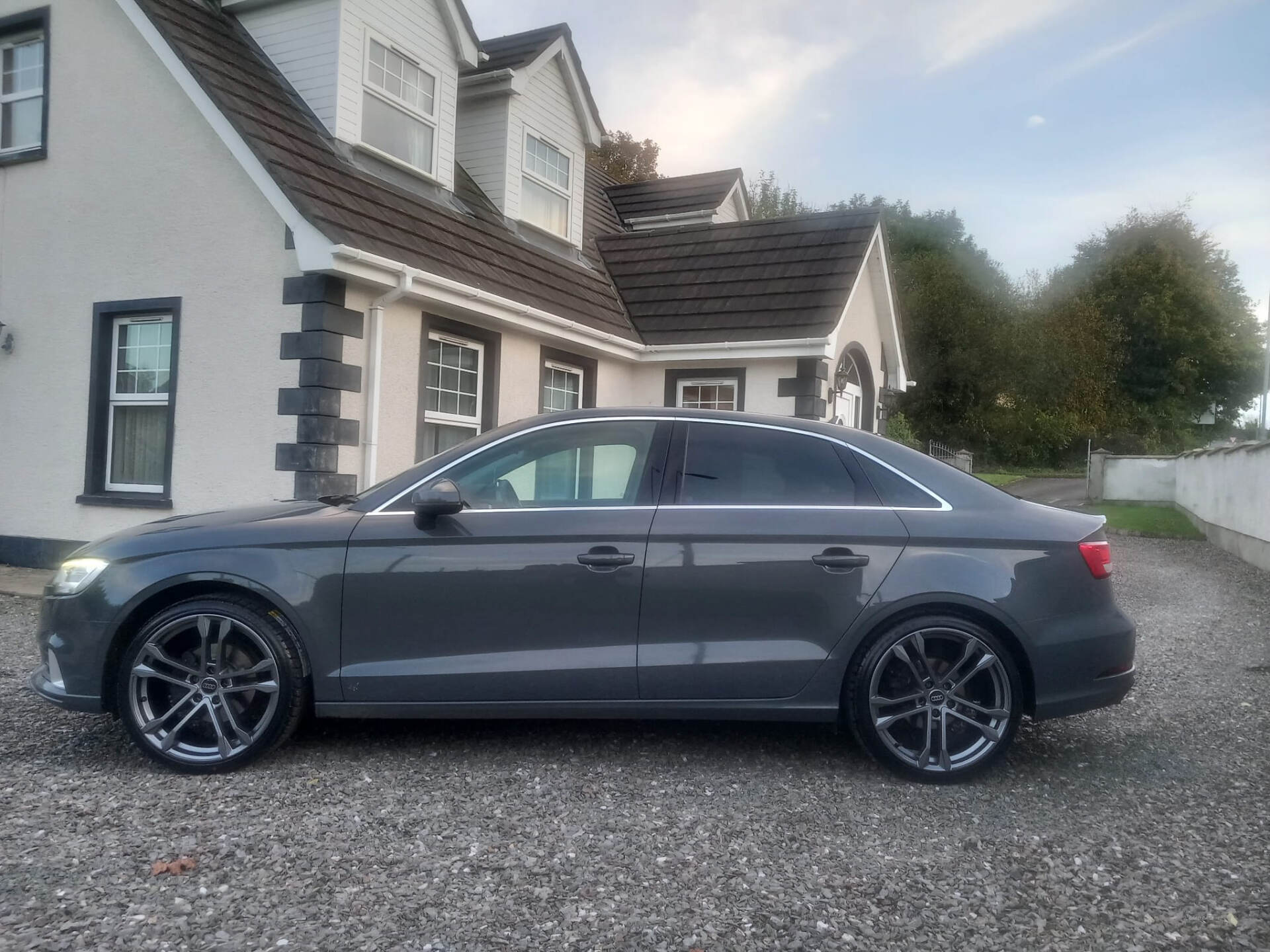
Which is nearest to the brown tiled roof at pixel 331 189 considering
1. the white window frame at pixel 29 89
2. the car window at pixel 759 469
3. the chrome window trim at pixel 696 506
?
the white window frame at pixel 29 89

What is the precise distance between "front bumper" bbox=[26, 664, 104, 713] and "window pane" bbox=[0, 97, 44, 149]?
791cm

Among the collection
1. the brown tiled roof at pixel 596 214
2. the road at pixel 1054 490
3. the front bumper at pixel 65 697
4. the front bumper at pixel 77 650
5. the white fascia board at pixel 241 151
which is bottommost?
the front bumper at pixel 65 697

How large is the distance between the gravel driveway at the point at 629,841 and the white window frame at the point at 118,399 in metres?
4.65

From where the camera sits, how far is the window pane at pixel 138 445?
369 inches

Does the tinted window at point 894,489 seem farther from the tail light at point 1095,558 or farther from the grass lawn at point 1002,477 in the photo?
the grass lawn at point 1002,477

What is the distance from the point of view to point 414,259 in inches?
361

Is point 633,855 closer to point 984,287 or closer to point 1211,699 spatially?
point 1211,699

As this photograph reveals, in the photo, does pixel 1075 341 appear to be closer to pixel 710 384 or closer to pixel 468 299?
pixel 710 384

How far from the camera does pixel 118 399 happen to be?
376 inches

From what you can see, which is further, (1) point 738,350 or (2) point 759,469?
(1) point 738,350

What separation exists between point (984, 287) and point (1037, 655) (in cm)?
4743

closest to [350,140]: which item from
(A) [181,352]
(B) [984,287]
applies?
(A) [181,352]

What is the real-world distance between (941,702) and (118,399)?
8355 millimetres

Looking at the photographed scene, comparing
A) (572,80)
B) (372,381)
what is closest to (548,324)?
(372,381)
